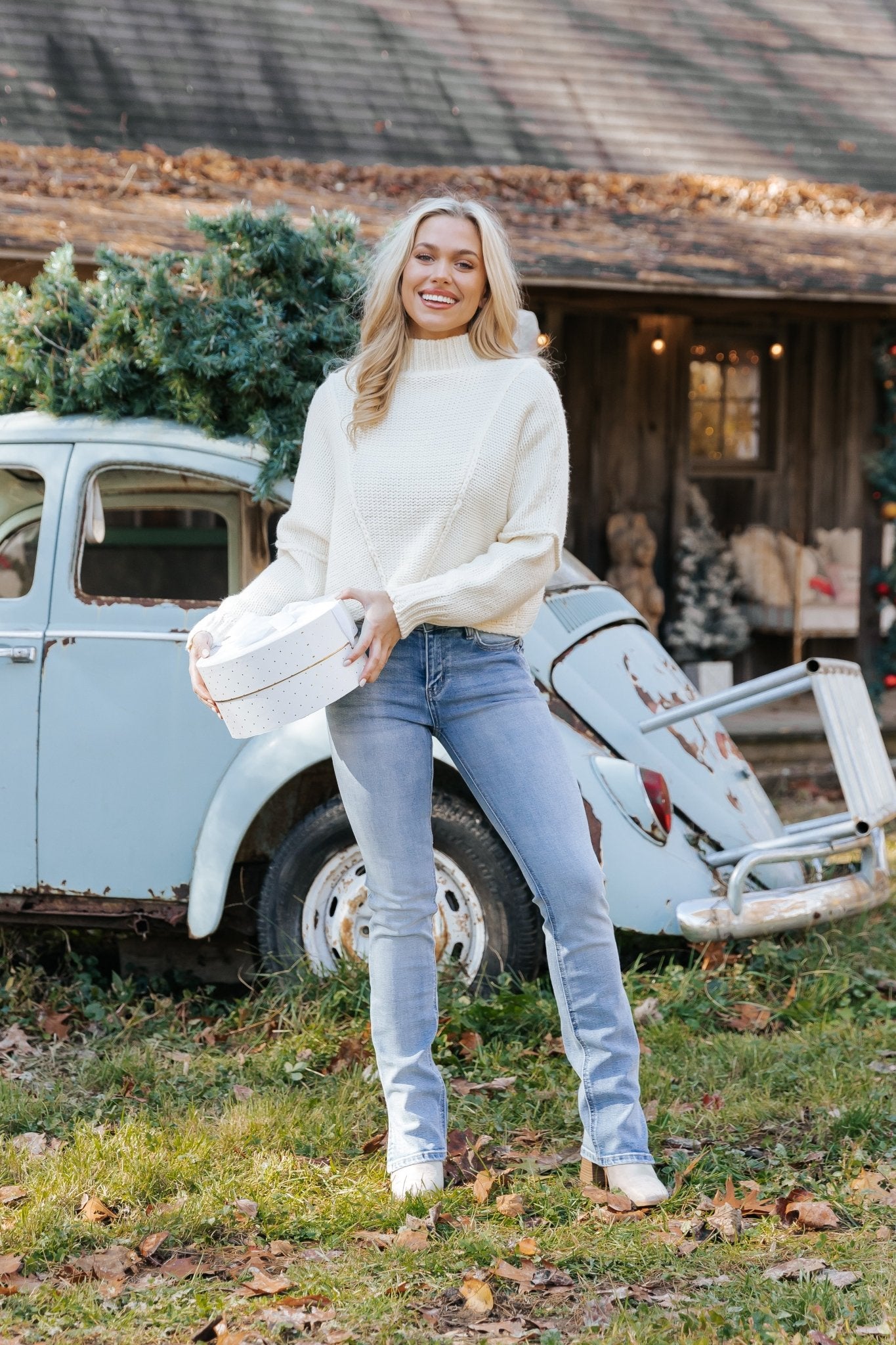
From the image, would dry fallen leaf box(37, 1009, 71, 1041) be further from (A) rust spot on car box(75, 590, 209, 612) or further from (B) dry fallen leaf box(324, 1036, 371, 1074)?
(A) rust spot on car box(75, 590, 209, 612)

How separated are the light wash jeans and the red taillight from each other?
4.38 ft

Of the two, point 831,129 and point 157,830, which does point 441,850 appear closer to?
point 157,830

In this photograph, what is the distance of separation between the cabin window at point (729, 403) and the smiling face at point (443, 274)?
8022 mm

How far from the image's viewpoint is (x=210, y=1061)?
424 cm

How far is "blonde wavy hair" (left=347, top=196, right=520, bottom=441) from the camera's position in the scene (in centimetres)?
325

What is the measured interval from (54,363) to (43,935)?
6.42 feet

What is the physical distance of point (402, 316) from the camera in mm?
3299

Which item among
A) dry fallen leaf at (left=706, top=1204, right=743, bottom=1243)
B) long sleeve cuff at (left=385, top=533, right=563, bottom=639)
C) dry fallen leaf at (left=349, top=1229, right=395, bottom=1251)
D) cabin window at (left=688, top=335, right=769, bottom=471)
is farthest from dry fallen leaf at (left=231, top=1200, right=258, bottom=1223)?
cabin window at (left=688, top=335, right=769, bottom=471)

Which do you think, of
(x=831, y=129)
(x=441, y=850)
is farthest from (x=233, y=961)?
(x=831, y=129)

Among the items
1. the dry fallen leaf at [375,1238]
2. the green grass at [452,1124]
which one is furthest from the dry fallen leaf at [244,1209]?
the dry fallen leaf at [375,1238]

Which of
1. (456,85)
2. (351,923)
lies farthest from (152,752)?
(456,85)

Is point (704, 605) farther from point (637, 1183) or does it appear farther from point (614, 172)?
point (637, 1183)

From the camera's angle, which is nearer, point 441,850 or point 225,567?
point 441,850

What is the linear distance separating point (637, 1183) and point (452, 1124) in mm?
685
